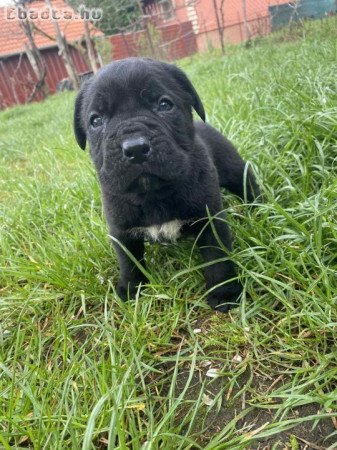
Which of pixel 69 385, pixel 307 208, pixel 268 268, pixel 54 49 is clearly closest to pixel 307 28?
pixel 307 208

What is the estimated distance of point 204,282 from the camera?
7.41ft

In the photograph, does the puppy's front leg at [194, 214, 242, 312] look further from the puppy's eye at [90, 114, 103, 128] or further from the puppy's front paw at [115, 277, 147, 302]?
the puppy's eye at [90, 114, 103, 128]

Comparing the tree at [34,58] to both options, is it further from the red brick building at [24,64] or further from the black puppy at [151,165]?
the black puppy at [151,165]

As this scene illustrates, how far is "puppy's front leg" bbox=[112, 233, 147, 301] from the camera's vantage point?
7.27ft

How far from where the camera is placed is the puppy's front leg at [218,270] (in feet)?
6.84

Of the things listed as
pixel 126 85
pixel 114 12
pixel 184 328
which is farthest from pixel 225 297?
pixel 114 12

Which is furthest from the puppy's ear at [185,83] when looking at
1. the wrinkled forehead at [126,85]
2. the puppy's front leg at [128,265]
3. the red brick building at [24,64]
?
the red brick building at [24,64]

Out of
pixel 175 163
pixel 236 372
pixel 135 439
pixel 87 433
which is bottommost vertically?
pixel 236 372

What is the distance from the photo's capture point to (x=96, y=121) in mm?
2074

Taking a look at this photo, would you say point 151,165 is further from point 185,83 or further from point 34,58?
point 34,58

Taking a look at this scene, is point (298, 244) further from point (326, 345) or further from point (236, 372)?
point (236, 372)

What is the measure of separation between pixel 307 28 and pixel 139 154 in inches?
179

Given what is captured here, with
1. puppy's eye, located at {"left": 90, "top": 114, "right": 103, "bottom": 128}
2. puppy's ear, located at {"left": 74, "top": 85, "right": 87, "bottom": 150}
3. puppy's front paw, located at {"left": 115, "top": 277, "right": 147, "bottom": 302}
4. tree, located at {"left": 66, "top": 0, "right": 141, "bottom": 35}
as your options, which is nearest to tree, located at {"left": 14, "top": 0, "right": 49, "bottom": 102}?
tree, located at {"left": 66, "top": 0, "right": 141, "bottom": 35}

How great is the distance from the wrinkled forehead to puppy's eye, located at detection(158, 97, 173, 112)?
0.10ft
